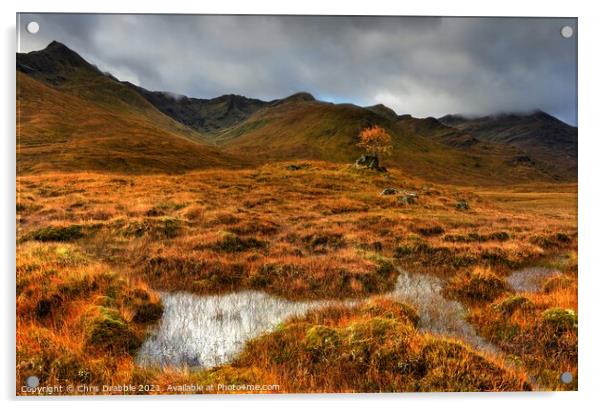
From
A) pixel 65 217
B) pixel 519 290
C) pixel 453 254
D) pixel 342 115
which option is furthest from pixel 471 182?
pixel 65 217

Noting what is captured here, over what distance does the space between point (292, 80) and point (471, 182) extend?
16.6ft

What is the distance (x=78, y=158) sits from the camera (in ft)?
23.0

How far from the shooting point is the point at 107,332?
464cm

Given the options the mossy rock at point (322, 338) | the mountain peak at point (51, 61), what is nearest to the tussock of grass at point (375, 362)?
the mossy rock at point (322, 338)

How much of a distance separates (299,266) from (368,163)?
3.15m

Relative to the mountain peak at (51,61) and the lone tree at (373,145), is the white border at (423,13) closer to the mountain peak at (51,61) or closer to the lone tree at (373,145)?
the mountain peak at (51,61)

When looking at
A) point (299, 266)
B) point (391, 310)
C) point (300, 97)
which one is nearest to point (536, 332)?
point (391, 310)

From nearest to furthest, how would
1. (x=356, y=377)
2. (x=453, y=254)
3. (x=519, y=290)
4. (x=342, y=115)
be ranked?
(x=356, y=377) < (x=519, y=290) < (x=453, y=254) < (x=342, y=115)

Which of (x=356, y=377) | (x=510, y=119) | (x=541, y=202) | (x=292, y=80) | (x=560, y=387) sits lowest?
(x=560, y=387)

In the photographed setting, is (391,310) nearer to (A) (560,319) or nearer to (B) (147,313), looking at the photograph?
(A) (560,319)

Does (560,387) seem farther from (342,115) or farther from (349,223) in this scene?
(342,115)

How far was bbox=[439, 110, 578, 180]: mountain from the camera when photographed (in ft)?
21.0

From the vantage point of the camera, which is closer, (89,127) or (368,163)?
(368,163)

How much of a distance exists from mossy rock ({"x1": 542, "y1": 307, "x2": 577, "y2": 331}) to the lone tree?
14.1 feet
